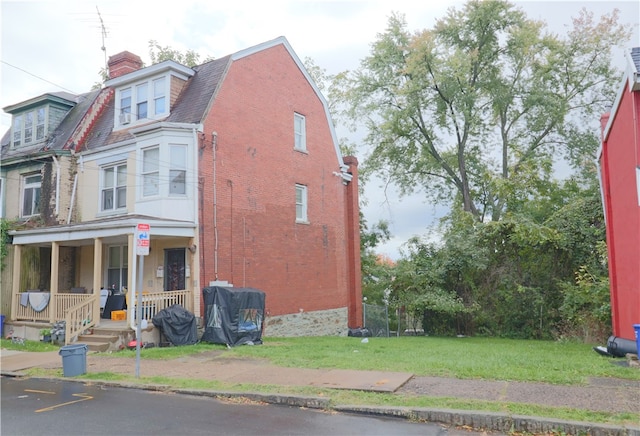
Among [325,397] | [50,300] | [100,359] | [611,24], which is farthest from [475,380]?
[611,24]

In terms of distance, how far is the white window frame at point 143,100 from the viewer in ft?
61.1

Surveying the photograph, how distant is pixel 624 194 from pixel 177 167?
12898 millimetres

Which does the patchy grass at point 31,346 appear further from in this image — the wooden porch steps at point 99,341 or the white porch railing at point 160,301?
the white porch railing at point 160,301

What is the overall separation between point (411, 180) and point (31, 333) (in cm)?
2416

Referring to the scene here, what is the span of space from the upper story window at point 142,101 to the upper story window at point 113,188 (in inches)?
72.8

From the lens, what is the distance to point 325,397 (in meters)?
8.16

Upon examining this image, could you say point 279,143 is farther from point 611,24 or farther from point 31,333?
point 611,24

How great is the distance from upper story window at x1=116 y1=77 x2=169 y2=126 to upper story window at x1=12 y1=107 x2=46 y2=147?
433 centimetres

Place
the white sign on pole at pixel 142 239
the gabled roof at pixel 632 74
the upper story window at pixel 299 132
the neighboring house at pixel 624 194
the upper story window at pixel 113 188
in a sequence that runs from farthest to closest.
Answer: the upper story window at pixel 299 132, the upper story window at pixel 113 188, the neighboring house at pixel 624 194, the gabled roof at pixel 632 74, the white sign on pole at pixel 142 239

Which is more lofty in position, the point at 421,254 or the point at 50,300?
the point at 421,254

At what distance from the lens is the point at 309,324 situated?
21.1m

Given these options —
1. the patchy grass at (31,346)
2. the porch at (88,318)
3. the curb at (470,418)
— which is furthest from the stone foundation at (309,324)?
the curb at (470,418)

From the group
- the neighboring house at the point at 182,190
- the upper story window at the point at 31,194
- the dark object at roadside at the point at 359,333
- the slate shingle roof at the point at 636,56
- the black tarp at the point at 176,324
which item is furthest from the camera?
the dark object at roadside at the point at 359,333

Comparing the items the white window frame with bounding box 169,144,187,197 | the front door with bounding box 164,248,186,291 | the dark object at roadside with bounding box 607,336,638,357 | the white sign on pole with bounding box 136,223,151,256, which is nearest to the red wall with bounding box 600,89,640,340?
the dark object at roadside with bounding box 607,336,638,357
